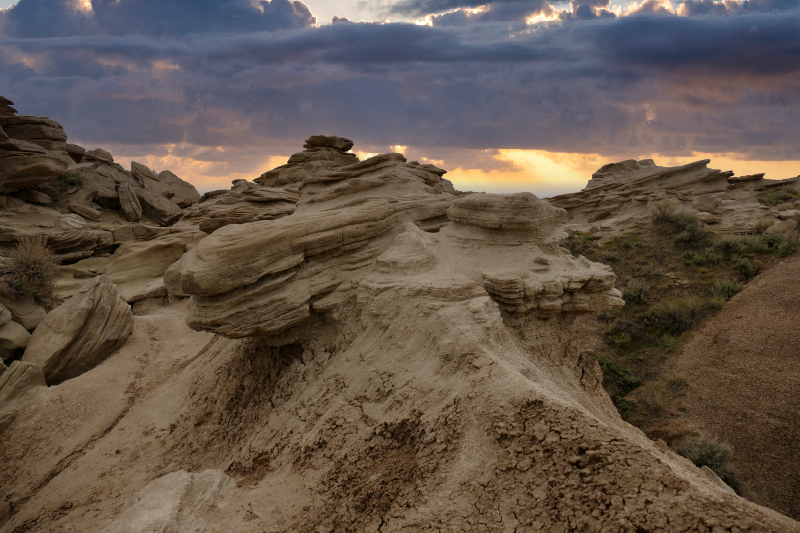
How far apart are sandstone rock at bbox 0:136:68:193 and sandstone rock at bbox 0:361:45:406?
1364 cm

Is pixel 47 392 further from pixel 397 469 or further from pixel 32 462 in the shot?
pixel 397 469

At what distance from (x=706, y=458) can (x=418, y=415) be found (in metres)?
8.00

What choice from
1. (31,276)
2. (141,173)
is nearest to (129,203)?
(141,173)

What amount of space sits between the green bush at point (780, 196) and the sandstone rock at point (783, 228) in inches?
198

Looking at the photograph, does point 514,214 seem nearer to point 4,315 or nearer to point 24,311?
point 4,315

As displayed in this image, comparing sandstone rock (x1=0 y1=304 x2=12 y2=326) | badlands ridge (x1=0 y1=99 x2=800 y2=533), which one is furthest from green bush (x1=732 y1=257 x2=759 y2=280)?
sandstone rock (x1=0 y1=304 x2=12 y2=326)

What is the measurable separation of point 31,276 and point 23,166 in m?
9.24

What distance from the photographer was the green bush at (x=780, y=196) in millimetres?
22391

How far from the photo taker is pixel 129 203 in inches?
904

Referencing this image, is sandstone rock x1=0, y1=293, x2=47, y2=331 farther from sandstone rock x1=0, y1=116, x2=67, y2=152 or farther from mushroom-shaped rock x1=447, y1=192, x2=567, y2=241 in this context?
sandstone rock x1=0, y1=116, x2=67, y2=152

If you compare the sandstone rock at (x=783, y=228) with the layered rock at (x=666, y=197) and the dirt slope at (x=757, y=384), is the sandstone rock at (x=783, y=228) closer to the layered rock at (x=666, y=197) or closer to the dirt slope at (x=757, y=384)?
the layered rock at (x=666, y=197)

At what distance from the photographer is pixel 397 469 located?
4363 mm

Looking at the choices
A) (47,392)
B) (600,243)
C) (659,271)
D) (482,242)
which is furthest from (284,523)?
(600,243)

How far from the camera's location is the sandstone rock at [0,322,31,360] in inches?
392
